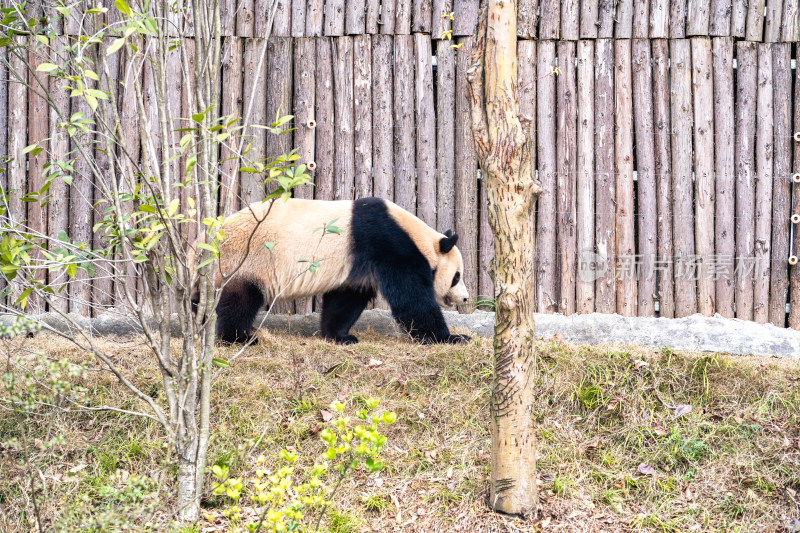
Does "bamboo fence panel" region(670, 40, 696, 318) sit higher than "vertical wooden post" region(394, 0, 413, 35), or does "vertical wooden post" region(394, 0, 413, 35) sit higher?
"vertical wooden post" region(394, 0, 413, 35)

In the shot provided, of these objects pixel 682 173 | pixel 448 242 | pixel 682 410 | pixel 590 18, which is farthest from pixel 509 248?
pixel 590 18

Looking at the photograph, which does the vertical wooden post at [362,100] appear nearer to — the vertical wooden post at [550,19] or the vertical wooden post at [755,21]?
the vertical wooden post at [550,19]

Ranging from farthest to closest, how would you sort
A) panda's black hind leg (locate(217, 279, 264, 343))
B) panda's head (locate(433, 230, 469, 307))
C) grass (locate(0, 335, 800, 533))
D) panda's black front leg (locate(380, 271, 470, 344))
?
panda's head (locate(433, 230, 469, 307)), panda's black front leg (locate(380, 271, 470, 344)), panda's black hind leg (locate(217, 279, 264, 343)), grass (locate(0, 335, 800, 533))

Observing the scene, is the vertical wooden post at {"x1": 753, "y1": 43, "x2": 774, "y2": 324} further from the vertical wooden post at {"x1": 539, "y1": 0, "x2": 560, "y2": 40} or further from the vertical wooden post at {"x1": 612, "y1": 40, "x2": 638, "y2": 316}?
the vertical wooden post at {"x1": 539, "y1": 0, "x2": 560, "y2": 40}

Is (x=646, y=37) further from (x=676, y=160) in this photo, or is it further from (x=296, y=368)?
(x=296, y=368)

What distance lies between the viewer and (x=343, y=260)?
649 centimetres

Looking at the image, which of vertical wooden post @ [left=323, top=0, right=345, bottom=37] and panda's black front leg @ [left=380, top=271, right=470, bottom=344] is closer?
panda's black front leg @ [left=380, top=271, right=470, bottom=344]

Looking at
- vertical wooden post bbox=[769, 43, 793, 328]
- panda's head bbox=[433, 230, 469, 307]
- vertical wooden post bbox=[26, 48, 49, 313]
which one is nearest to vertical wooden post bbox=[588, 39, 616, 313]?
panda's head bbox=[433, 230, 469, 307]

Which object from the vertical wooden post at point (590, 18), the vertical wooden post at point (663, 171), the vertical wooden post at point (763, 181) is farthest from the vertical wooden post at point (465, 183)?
the vertical wooden post at point (763, 181)

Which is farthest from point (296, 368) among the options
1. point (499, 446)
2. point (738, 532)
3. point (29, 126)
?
point (29, 126)

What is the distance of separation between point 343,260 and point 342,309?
1.77 feet

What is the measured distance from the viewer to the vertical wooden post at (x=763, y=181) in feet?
21.7

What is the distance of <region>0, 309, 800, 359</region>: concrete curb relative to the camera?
6301 millimetres

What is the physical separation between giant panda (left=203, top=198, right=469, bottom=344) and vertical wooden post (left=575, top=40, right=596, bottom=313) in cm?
123
